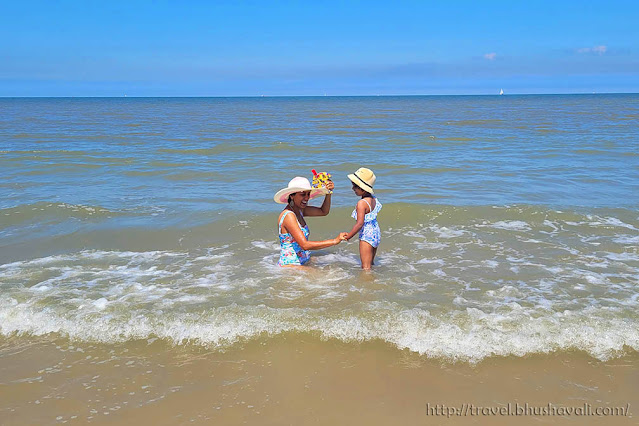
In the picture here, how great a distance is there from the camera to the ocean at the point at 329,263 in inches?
195

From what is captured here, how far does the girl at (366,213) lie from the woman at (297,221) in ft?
1.10

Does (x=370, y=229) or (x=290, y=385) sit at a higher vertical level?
(x=370, y=229)

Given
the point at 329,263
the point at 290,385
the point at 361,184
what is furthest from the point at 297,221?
the point at 290,385

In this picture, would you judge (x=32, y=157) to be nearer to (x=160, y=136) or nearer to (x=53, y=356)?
(x=160, y=136)

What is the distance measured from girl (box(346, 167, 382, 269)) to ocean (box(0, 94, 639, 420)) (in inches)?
12.9

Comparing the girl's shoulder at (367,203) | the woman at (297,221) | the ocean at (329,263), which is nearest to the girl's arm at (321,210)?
the woman at (297,221)

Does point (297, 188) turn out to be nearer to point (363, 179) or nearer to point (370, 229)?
point (363, 179)

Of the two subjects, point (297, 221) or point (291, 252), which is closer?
point (297, 221)

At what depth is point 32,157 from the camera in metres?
17.1

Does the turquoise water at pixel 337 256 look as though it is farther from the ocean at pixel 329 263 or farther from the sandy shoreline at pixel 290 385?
the sandy shoreline at pixel 290 385

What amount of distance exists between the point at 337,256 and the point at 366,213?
123 cm

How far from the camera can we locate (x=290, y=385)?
415 centimetres

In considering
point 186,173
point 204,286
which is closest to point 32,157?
point 186,173

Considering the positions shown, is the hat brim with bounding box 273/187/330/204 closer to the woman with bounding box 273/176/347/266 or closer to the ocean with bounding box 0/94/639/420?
the woman with bounding box 273/176/347/266
